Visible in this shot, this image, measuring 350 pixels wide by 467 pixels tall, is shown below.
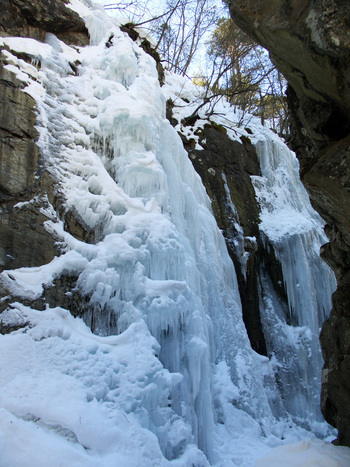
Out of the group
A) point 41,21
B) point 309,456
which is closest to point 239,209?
point 41,21

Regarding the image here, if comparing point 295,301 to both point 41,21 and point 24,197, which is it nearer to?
point 24,197

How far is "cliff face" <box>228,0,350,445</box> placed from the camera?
3375 millimetres

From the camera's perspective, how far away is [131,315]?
421 cm

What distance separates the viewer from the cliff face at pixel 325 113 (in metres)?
3.38

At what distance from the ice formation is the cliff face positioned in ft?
4.74

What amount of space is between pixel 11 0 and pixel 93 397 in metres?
5.96

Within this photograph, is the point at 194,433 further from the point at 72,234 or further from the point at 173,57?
the point at 173,57

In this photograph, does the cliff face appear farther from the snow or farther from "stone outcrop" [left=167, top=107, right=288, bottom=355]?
"stone outcrop" [left=167, top=107, right=288, bottom=355]

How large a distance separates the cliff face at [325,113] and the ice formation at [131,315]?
4.74ft

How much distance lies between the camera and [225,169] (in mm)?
9250

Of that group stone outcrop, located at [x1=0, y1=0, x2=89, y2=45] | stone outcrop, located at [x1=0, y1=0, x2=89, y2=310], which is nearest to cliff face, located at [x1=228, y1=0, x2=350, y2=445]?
stone outcrop, located at [x1=0, y1=0, x2=89, y2=310]

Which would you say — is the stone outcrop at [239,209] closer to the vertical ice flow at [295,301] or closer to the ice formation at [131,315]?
the vertical ice flow at [295,301]

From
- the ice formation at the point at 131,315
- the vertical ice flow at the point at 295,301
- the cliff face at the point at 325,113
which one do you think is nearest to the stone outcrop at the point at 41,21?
the ice formation at the point at 131,315

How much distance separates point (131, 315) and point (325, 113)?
286 cm
